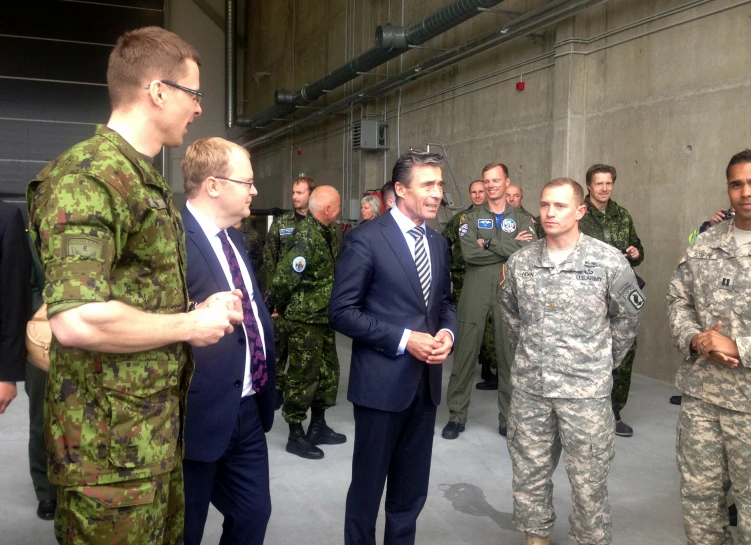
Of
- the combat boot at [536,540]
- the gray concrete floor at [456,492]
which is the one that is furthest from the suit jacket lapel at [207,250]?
the combat boot at [536,540]

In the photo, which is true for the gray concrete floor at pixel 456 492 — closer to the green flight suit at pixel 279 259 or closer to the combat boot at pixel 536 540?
the combat boot at pixel 536 540

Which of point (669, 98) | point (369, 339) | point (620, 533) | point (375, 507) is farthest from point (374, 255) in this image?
point (669, 98)

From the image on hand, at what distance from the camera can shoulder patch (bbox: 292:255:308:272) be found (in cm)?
404

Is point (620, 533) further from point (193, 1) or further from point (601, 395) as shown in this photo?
point (193, 1)

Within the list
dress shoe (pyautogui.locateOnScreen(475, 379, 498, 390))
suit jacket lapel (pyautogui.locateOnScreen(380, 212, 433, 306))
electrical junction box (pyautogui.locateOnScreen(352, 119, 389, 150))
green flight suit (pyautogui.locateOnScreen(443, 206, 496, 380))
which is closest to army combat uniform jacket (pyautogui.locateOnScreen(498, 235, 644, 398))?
suit jacket lapel (pyautogui.locateOnScreen(380, 212, 433, 306))

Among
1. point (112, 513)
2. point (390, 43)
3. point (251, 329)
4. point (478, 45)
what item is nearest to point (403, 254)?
point (251, 329)

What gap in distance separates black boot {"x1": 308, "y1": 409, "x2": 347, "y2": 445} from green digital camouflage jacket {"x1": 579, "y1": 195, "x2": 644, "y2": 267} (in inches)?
82.2

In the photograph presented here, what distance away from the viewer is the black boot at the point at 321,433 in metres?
4.23

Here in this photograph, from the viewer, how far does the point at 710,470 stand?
7.94 feet

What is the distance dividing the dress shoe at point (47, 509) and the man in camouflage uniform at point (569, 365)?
6.70 ft

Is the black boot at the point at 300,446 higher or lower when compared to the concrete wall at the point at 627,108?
lower

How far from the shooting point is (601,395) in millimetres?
2557

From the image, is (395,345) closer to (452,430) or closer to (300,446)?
(300,446)

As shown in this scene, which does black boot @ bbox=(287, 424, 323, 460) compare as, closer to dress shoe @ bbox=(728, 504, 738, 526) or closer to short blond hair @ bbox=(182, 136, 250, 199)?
dress shoe @ bbox=(728, 504, 738, 526)
